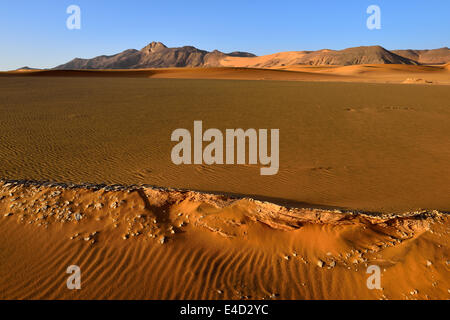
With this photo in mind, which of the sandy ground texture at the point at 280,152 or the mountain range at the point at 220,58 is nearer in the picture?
the sandy ground texture at the point at 280,152

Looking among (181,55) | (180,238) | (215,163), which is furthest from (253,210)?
(181,55)

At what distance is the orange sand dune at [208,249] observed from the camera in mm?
3734

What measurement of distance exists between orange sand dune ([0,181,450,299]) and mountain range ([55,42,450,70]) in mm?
113217

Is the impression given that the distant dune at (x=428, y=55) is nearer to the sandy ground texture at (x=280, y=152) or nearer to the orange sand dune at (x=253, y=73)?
the orange sand dune at (x=253, y=73)

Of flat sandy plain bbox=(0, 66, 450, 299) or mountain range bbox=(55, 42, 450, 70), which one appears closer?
flat sandy plain bbox=(0, 66, 450, 299)

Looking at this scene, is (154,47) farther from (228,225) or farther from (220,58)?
(228,225)

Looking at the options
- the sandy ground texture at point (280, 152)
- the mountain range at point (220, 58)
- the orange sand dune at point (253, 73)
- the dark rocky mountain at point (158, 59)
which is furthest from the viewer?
the dark rocky mountain at point (158, 59)

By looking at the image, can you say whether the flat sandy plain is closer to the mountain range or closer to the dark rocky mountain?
the mountain range

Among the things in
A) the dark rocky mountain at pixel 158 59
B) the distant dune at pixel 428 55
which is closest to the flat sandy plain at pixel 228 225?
the dark rocky mountain at pixel 158 59

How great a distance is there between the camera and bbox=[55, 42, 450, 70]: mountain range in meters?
111

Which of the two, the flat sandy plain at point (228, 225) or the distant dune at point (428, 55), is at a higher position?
the distant dune at point (428, 55)

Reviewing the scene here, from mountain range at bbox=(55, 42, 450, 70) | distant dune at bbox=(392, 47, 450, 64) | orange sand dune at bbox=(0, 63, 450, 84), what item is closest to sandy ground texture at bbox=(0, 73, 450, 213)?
orange sand dune at bbox=(0, 63, 450, 84)

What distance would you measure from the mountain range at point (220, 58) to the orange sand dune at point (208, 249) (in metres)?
113

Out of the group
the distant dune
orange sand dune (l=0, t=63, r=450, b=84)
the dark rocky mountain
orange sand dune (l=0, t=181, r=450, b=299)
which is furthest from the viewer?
the dark rocky mountain
